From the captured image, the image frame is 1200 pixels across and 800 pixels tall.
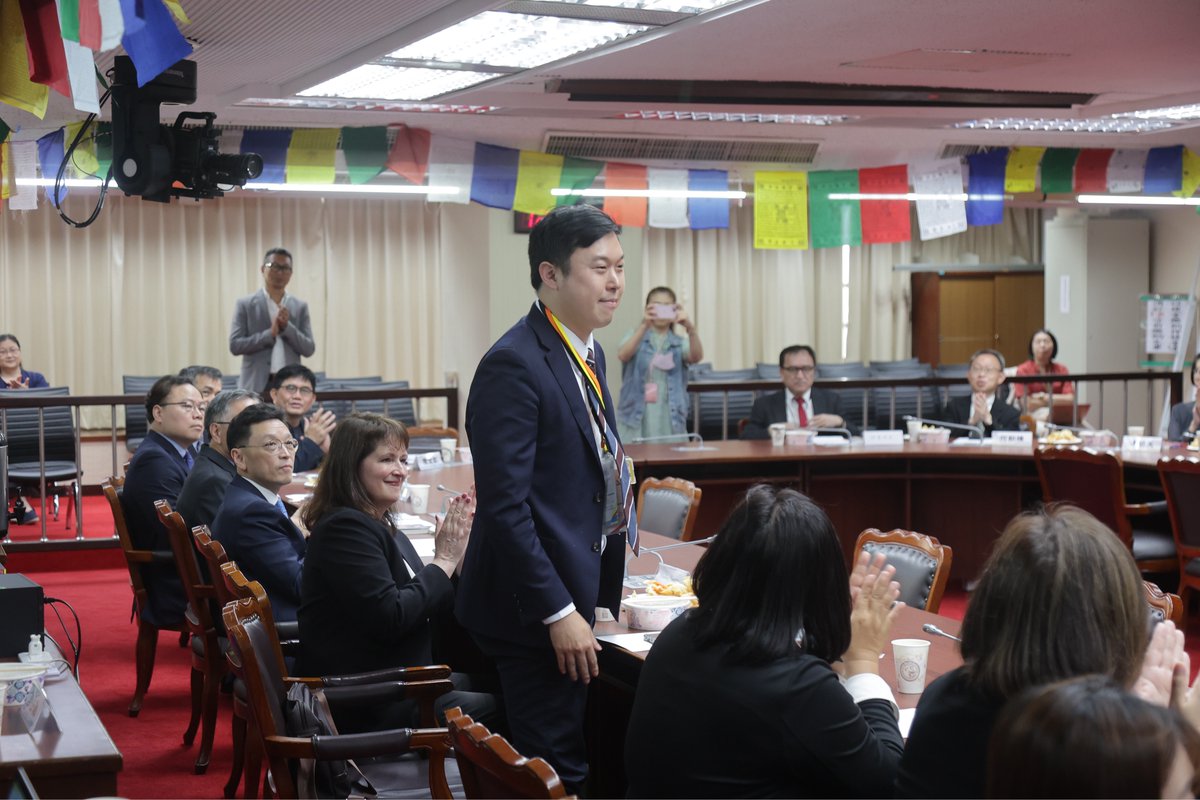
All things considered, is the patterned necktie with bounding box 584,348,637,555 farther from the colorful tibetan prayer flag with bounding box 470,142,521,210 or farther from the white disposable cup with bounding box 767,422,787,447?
the colorful tibetan prayer flag with bounding box 470,142,521,210

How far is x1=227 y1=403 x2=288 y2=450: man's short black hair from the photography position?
12.2 ft

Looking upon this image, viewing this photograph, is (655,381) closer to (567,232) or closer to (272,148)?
(272,148)

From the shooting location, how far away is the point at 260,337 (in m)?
7.37

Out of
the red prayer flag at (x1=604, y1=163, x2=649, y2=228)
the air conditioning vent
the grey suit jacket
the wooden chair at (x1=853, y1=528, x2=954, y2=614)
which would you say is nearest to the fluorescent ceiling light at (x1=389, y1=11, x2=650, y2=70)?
the wooden chair at (x1=853, y1=528, x2=954, y2=614)

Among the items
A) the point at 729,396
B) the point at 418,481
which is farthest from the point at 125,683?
the point at 729,396

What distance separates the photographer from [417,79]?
5.57m

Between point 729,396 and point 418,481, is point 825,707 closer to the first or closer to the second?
point 418,481

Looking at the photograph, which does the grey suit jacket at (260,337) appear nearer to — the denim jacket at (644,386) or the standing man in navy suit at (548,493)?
the denim jacket at (644,386)

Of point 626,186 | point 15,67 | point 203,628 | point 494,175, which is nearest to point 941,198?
point 626,186

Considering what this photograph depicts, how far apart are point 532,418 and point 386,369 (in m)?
9.26

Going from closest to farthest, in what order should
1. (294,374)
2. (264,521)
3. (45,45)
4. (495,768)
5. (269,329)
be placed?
(495,768) → (45,45) → (264,521) → (294,374) → (269,329)

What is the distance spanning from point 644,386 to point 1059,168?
2.92 metres

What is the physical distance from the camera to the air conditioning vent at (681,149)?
743cm

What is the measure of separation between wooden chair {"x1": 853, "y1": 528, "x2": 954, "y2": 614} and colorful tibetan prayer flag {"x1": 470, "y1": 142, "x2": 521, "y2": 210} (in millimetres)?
4387
